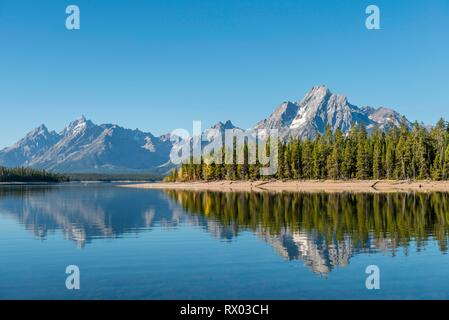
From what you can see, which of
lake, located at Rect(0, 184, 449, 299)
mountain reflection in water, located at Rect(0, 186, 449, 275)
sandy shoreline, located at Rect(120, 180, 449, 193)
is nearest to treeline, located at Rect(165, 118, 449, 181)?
sandy shoreline, located at Rect(120, 180, 449, 193)

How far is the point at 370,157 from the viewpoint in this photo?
6447 inches

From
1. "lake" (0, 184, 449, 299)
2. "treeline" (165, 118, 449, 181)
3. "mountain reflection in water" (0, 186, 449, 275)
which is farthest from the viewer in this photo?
"treeline" (165, 118, 449, 181)

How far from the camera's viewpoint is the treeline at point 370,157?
151625mm

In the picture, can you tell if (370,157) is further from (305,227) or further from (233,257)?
(233,257)

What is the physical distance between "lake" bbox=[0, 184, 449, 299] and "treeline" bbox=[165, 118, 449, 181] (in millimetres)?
100803

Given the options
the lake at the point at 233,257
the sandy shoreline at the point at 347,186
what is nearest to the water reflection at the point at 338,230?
the lake at the point at 233,257

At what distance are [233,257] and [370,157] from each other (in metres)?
141

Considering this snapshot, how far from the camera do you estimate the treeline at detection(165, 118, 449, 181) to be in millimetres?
151625

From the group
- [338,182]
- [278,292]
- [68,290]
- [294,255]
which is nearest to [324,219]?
[294,255]

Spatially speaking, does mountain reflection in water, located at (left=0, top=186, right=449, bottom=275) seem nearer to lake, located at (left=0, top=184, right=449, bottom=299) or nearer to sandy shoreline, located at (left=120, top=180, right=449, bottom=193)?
lake, located at (left=0, top=184, right=449, bottom=299)

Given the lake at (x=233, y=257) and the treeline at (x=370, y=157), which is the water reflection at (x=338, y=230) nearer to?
the lake at (x=233, y=257)
